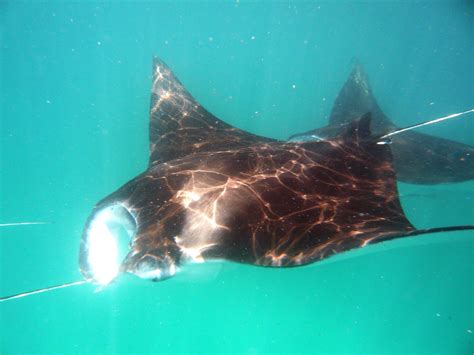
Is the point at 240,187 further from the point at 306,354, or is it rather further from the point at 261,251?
the point at 306,354

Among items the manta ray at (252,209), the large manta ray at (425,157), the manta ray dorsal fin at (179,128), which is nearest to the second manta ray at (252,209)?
the manta ray at (252,209)

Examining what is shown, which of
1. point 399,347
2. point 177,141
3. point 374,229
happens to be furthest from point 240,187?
point 399,347

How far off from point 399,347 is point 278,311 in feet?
18.8

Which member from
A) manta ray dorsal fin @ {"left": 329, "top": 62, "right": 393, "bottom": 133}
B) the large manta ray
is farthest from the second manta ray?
manta ray dorsal fin @ {"left": 329, "top": 62, "right": 393, "bottom": 133}

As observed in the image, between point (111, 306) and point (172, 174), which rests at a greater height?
point (172, 174)

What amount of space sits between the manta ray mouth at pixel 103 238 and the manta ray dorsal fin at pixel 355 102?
6210 millimetres

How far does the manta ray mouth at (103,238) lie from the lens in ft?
10.8

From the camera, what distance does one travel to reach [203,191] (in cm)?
338

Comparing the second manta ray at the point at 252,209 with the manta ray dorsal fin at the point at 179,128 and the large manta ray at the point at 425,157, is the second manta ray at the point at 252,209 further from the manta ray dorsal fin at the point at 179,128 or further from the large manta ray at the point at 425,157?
the large manta ray at the point at 425,157

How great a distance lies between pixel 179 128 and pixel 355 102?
5238 mm

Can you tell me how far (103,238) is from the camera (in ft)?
11.8

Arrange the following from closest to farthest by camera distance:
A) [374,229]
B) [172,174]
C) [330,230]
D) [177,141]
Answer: [374,229]
[330,230]
[172,174]
[177,141]

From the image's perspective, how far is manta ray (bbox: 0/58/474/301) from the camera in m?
2.51

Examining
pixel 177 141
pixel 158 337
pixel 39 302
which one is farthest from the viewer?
pixel 39 302
